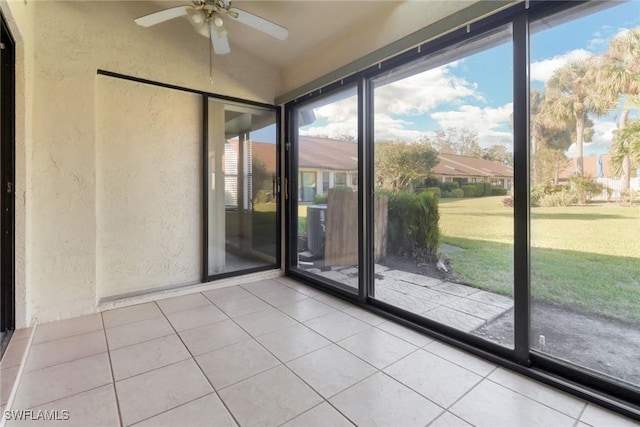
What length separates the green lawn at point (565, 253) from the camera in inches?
62.6

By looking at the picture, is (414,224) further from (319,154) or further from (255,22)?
(255,22)

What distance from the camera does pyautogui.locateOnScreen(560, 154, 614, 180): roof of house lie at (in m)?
1.63

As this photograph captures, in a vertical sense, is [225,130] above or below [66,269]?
above

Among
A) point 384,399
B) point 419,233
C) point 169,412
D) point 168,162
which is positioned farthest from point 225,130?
point 384,399

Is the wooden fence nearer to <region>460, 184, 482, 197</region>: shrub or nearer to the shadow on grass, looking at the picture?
<region>460, 184, 482, 197</region>: shrub

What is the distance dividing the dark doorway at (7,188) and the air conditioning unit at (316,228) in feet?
8.57

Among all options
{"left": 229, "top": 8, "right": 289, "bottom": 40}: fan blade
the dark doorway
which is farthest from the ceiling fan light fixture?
the dark doorway

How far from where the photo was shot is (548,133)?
1.82 meters

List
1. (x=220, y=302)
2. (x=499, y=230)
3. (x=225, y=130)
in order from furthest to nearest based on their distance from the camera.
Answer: (x=225, y=130) < (x=220, y=302) < (x=499, y=230)

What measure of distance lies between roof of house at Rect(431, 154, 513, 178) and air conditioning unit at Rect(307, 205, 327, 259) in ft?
4.82

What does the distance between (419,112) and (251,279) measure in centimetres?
262

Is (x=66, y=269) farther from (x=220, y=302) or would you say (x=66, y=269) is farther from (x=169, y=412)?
(x=169, y=412)

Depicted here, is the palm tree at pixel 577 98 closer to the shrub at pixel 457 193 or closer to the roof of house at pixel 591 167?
the roof of house at pixel 591 167

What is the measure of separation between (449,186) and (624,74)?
109 cm
